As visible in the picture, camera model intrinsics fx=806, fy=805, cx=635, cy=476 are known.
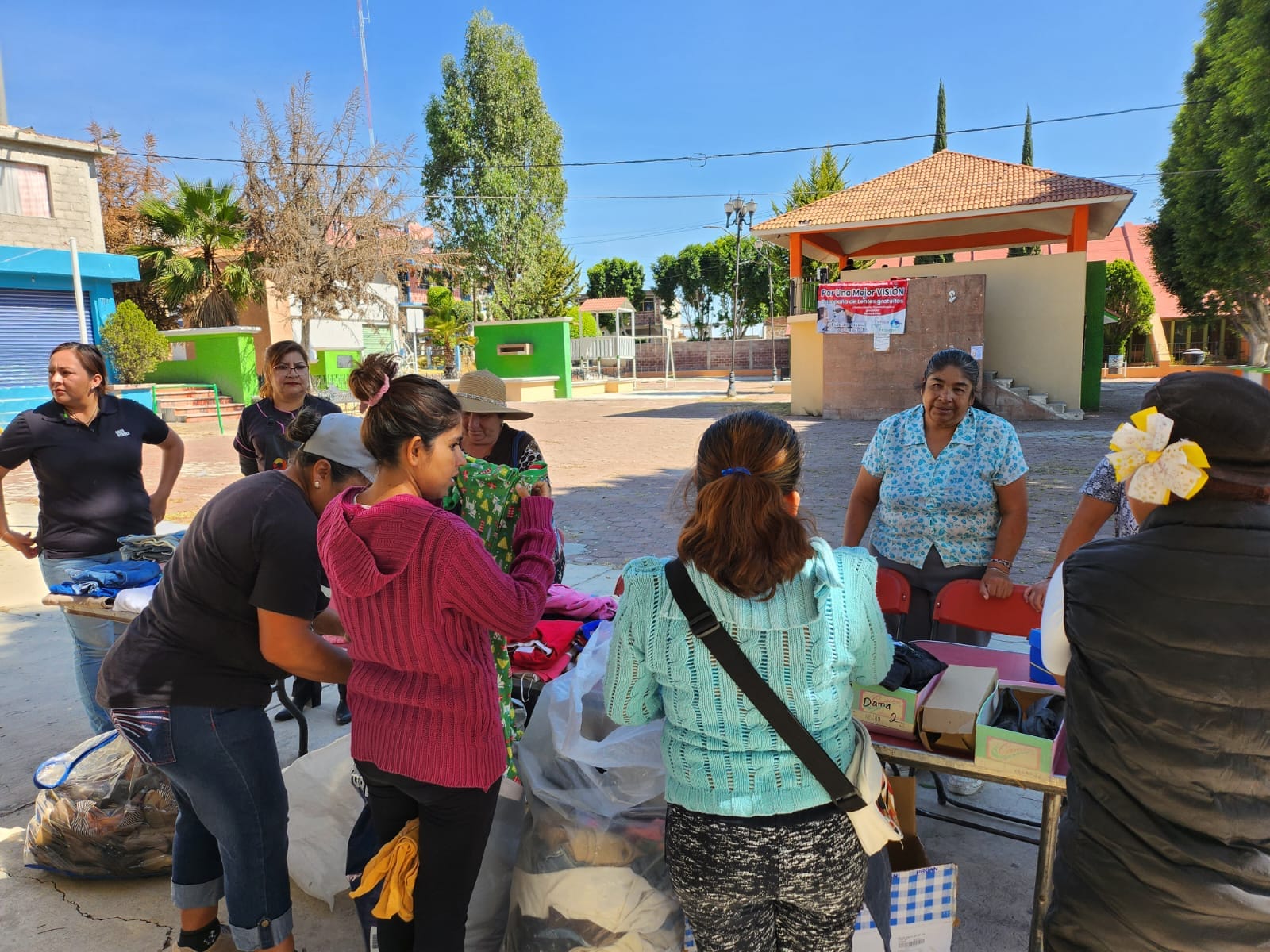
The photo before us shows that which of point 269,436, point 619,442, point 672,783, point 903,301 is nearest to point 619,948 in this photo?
point 672,783

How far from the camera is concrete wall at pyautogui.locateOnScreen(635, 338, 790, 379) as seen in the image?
42.4m

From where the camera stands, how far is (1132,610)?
1.31 m

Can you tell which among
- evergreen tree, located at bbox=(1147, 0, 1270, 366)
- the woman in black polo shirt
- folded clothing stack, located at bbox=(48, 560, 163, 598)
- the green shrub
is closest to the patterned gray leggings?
folded clothing stack, located at bbox=(48, 560, 163, 598)

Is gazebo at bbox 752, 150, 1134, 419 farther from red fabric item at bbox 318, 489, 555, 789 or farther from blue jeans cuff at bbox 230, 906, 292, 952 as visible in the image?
blue jeans cuff at bbox 230, 906, 292, 952

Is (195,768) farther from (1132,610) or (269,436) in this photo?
(269,436)

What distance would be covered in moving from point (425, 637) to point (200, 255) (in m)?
26.7

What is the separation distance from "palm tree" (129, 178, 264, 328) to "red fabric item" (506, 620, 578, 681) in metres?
24.7

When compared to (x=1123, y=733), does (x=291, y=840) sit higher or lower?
lower

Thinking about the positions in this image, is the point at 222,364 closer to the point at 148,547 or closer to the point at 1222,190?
the point at 148,547

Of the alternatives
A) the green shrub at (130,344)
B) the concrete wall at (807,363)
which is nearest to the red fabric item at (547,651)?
the concrete wall at (807,363)

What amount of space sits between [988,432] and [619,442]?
12808mm

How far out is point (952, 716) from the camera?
208cm

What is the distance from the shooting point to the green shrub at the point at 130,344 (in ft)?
60.5

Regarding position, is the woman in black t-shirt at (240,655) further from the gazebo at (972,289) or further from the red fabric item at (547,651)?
the gazebo at (972,289)
